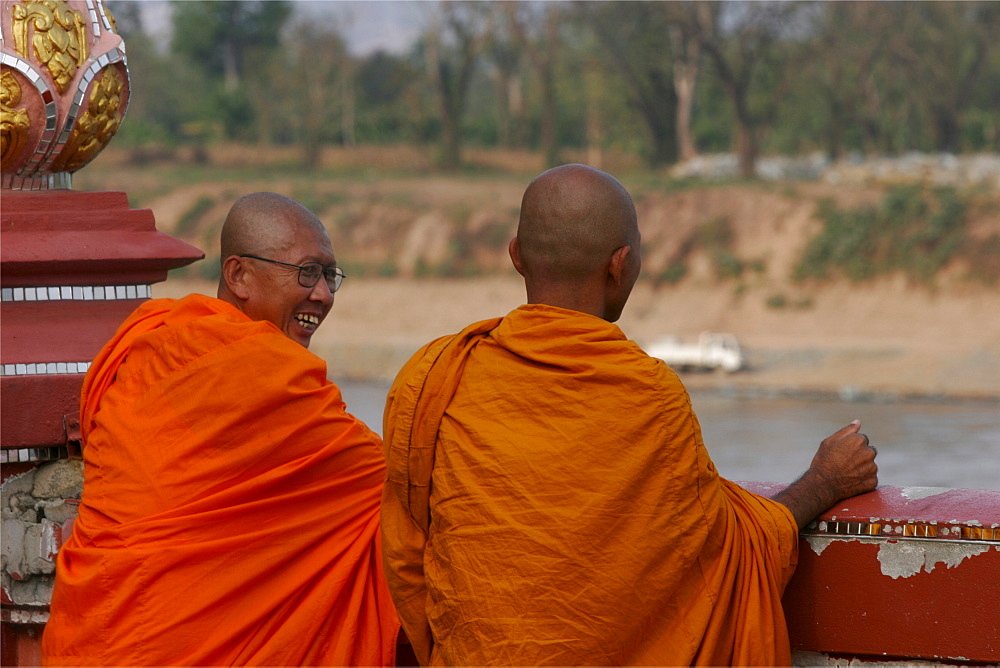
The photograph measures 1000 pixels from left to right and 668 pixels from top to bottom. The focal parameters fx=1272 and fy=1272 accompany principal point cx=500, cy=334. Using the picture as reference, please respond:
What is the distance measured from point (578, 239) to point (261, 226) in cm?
81

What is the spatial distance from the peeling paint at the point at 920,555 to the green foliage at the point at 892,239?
21340 mm

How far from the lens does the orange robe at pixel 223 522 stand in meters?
2.24

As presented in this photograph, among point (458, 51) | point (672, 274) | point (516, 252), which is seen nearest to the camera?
point (516, 252)

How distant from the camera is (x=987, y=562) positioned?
2.12 m

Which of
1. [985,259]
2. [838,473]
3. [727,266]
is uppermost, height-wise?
[838,473]

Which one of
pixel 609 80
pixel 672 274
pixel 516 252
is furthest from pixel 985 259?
pixel 516 252

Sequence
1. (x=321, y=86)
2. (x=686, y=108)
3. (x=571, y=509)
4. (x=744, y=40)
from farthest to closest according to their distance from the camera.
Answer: (x=321, y=86) < (x=686, y=108) < (x=744, y=40) < (x=571, y=509)

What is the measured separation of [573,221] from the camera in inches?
78.5

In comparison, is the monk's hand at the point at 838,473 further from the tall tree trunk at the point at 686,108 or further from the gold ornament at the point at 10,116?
the tall tree trunk at the point at 686,108

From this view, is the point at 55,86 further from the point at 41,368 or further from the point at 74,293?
the point at 41,368

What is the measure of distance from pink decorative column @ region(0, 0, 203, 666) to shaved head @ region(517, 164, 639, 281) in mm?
1182

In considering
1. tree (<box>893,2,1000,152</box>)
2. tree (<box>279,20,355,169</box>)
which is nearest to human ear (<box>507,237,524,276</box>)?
tree (<box>893,2,1000,152</box>)

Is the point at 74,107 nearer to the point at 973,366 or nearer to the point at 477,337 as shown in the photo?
the point at 477,337

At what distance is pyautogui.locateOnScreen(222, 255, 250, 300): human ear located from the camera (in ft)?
8.38
